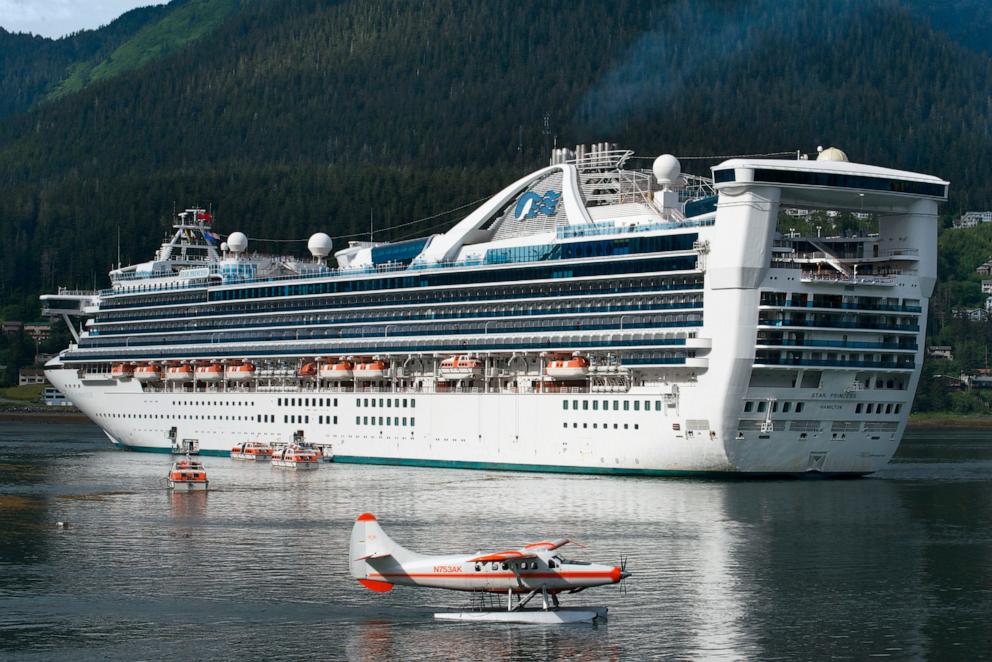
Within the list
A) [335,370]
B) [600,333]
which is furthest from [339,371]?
[600,333]

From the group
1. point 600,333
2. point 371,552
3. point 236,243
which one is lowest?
point 371,552

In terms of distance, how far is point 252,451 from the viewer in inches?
3570

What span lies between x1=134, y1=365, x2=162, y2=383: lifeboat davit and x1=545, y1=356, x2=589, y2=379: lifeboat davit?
36105 millimetres

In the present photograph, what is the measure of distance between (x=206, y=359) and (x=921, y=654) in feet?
232

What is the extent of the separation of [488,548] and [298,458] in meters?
35.8

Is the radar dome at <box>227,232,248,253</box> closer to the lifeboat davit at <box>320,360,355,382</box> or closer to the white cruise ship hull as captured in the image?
the white cruise ship hull

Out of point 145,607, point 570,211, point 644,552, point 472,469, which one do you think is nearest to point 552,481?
point 472,469

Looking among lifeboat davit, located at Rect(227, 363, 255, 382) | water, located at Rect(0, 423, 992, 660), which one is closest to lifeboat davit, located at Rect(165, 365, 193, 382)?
lifeboat davit, located at Rect(227, 363, 255, 382)

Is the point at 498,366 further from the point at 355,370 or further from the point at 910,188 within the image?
the point at 910,188

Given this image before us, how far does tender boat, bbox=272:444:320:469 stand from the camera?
8293 cm

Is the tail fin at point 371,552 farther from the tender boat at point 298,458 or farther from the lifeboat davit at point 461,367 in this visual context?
the tender boat at point 298,458

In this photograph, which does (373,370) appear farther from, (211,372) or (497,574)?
(497,574)

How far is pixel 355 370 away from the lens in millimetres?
87750

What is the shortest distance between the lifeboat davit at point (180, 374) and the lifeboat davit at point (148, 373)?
49.5 inches
